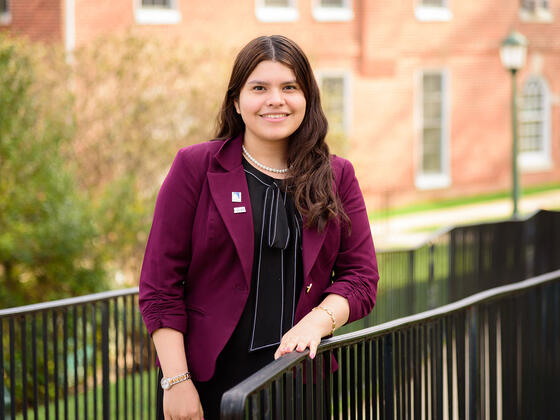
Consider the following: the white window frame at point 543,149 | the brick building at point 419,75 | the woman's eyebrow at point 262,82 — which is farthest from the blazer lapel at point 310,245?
the white window frame at point 543,149

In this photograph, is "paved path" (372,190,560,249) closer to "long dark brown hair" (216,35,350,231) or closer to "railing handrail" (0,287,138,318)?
"railing handrail" (0,287,138,318)

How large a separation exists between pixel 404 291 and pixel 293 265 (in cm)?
526

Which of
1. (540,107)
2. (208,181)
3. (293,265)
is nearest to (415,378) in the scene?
(293,265)

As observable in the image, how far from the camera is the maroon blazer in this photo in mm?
2906

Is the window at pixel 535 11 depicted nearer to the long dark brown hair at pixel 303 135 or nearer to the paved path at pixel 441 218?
the paved path at pixel 441 218

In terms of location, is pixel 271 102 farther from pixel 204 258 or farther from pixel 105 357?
pixel 105 357

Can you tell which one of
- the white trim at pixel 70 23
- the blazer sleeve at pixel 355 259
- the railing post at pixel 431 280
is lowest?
the railing post at pixel 431 280

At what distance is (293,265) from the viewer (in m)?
2.99

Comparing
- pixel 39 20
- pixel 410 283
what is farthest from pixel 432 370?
pixel 39 20

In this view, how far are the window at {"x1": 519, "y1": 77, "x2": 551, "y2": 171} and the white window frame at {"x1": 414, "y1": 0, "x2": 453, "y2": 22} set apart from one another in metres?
3.59

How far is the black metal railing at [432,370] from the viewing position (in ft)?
9.18

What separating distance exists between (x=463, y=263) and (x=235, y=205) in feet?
19.0

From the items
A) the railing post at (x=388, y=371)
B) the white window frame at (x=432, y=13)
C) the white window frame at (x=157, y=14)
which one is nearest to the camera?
the railing post at (x=388, y=371)

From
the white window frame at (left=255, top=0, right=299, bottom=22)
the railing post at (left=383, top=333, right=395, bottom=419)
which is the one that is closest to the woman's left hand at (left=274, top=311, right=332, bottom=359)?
the railing post at (left=383, top=333, right=395, bottom=419)
